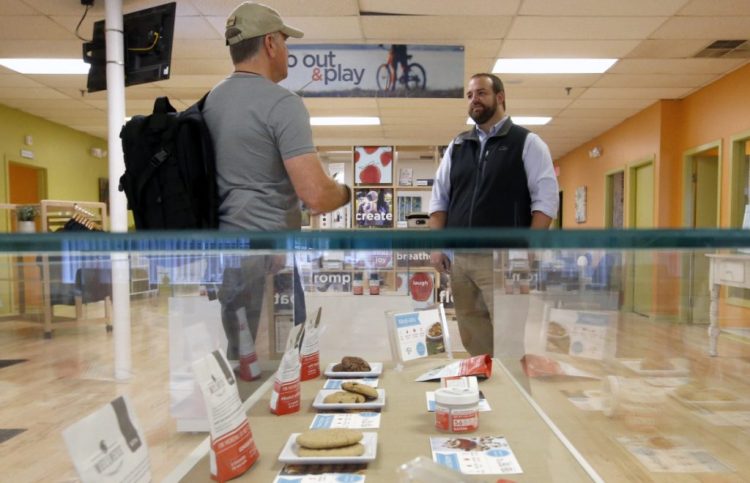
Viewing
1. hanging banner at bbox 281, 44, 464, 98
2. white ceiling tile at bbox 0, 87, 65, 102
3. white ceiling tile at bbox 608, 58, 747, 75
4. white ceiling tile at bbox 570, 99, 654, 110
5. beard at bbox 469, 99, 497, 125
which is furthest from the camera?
white ceiling tile at bbox 570, 99, 654, 110

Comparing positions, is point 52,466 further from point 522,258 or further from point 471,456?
point 522,258

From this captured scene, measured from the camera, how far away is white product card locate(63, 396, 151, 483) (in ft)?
1.78

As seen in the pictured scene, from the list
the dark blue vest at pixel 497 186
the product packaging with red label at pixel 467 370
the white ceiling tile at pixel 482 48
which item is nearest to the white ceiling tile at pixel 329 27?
the white ceiling tile at pixel 482 48

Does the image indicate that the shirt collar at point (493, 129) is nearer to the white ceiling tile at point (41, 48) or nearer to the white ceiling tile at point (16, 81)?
the white ceiling tile at point (41, 48)

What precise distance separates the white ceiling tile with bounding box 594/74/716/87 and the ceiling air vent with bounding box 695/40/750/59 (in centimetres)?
71

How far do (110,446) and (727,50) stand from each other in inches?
245

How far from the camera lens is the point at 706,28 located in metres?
4.72

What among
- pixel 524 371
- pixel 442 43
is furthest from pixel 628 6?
pixel 524 371

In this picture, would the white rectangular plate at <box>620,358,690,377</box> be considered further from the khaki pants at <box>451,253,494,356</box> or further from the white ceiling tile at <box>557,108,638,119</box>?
the white ceiling tile at <box>557,108,638,119</box>

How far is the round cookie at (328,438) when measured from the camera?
844 mm

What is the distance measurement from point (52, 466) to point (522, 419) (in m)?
0.75

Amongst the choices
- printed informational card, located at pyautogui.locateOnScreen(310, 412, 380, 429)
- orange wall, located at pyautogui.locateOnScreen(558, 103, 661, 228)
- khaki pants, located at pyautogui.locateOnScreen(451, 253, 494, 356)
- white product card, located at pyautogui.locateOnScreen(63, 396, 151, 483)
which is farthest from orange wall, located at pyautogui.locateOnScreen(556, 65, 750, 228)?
white product card, located at pyautogui.locateOnScreen(63, 396, 151, 483)

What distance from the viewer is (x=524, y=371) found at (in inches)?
50.9

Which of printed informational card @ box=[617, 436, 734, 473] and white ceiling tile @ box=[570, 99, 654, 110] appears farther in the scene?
white ceiling tile @ box=[570, 99, 654, 110]
